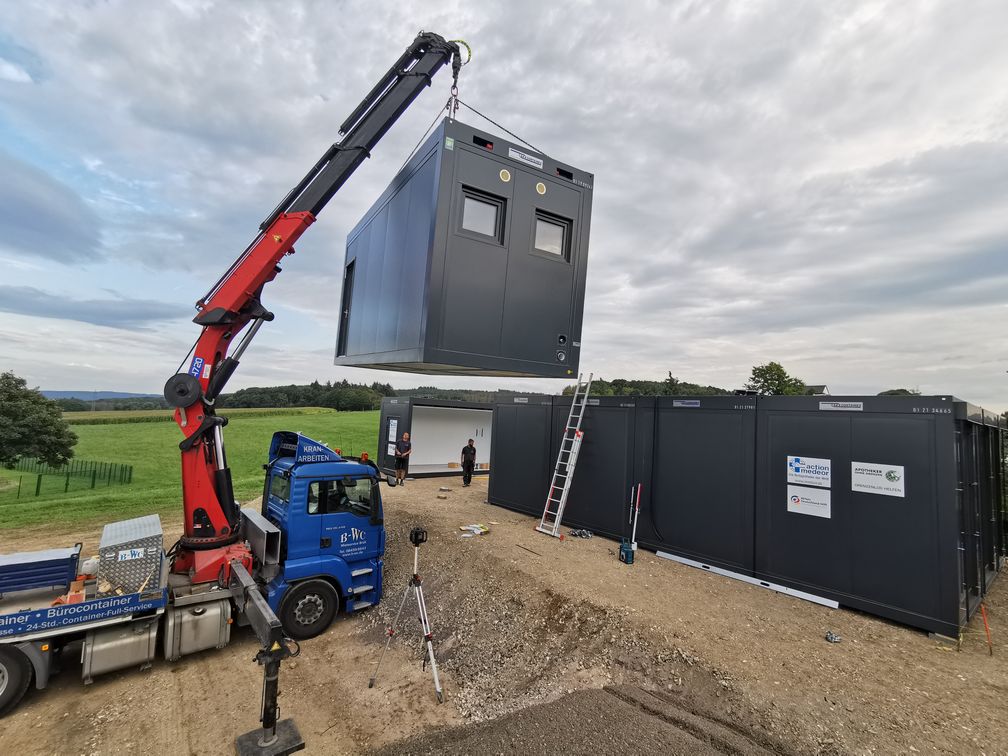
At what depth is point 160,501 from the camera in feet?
54.4

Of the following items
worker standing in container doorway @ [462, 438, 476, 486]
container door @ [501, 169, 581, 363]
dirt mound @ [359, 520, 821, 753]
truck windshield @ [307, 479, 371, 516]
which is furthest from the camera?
worker standing in container doorway @ [462, 438, 476, 486]

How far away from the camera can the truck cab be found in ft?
22.9

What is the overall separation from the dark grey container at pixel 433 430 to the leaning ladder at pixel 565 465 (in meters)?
7.19

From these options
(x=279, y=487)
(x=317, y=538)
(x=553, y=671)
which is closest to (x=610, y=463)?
(x=553, y=671)

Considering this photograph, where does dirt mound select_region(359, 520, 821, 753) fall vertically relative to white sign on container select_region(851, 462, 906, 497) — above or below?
below

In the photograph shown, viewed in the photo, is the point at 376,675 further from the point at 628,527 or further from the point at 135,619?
the point at 628,527

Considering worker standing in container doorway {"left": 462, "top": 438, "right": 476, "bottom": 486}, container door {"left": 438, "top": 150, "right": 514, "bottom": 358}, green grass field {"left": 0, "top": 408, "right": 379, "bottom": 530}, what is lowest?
green grass field {"left": 0, "top": 408, "right": 379, "bottom": 530}

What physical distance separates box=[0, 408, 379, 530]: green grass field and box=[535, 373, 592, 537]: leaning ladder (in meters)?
11.6

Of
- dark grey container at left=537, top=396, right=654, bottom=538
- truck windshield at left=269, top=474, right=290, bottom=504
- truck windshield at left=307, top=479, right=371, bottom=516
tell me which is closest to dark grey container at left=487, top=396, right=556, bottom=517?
dark grey container at left=537, top=396, right=654, bottom=538

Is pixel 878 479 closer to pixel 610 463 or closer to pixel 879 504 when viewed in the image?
pixel 879 504

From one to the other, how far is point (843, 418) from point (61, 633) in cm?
1124

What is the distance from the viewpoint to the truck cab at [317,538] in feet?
22.9

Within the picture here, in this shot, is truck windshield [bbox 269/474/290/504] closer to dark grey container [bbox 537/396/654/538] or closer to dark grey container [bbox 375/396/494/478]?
dark grey container [bbox 537/396/654/538]

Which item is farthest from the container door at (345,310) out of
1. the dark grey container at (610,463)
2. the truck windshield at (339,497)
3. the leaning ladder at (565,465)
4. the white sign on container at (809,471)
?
the white sign on container at (809,471)
